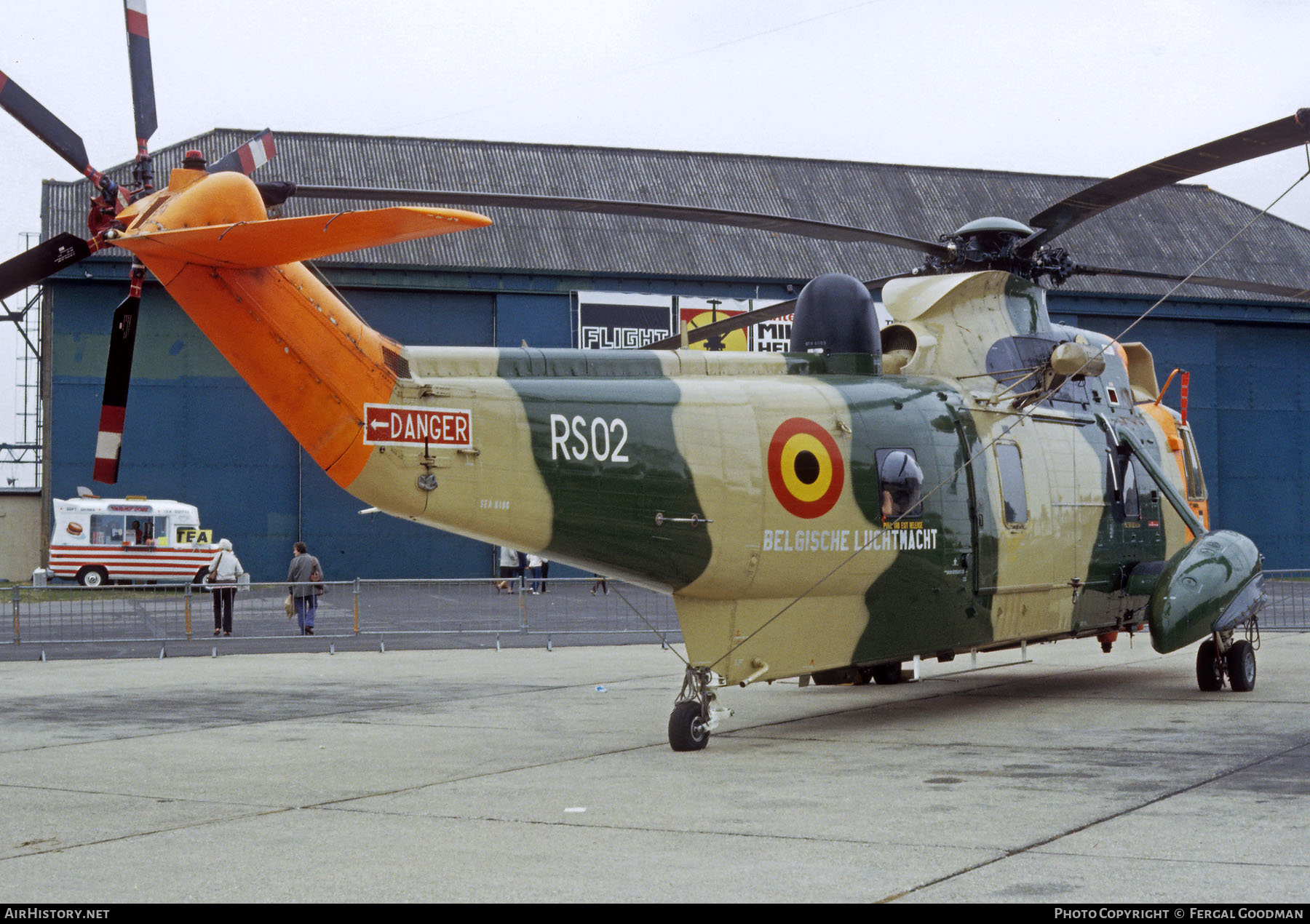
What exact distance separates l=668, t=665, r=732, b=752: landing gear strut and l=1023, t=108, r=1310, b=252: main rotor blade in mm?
5296

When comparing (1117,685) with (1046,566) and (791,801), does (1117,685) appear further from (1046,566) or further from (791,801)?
(791,801)

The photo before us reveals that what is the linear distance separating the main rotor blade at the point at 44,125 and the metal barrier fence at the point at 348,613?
12763 millimetres

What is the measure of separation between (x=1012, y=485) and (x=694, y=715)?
445 cm

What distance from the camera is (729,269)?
41.2 meters

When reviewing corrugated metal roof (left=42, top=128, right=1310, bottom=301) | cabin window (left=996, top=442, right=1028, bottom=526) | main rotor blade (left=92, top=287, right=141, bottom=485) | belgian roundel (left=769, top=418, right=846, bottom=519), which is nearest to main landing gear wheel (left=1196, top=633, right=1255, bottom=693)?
cabin window (left=996, top=442, right=1028, bottom=526)

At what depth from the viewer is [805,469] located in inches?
425

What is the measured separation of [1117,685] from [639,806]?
30.3 ft

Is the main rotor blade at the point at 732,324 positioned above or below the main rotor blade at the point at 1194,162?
below

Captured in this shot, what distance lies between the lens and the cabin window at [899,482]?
444 inches

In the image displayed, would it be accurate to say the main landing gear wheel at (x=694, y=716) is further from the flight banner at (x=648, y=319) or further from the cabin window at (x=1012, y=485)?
the flight banner at (x=648, y=319)

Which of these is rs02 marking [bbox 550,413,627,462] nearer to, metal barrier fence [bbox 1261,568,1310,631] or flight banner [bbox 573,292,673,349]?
metal barrier fence [bbox 1261,568,1310,631]

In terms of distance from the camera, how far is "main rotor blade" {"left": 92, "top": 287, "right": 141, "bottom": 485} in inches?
372

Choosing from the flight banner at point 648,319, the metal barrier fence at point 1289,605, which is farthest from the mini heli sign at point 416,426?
the flight banner at point 648,319

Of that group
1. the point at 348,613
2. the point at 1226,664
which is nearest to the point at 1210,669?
the point at 1226,664
